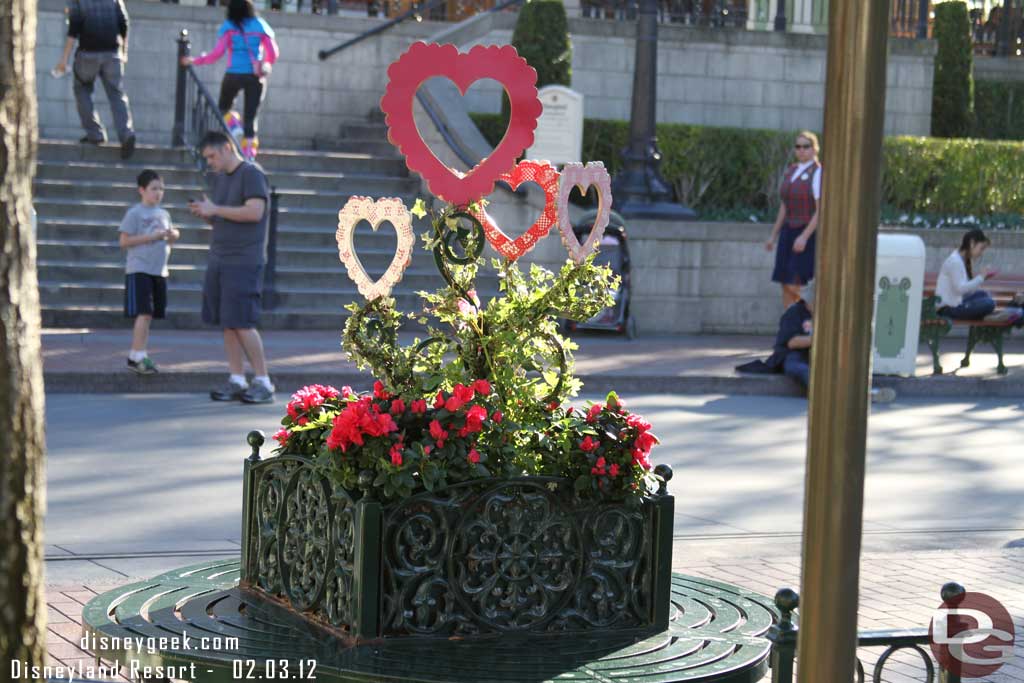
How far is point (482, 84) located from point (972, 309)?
8.62m

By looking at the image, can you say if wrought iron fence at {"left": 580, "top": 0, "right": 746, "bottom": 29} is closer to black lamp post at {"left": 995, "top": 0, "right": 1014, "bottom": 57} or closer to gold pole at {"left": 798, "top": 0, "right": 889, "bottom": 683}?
black lamp post at {"left": 995, "top": 0, "right": 1014, "bottom": 57}

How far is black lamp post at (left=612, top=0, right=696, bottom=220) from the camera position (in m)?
17.6

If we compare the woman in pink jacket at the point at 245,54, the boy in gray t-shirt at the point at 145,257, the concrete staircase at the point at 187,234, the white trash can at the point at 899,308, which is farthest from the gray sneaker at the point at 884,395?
the woman in pink jacket at the point at 245,54

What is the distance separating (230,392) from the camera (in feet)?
38.1

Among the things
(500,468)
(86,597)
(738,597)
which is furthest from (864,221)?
(86,597)

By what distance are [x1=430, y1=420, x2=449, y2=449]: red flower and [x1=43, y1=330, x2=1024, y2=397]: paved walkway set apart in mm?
8073

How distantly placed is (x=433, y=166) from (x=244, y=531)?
4.39ft

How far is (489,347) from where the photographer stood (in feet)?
15.6

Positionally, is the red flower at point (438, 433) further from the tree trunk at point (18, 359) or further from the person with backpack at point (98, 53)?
the person with backpack at point (98, 53)

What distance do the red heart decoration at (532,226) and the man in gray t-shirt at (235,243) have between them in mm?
6036

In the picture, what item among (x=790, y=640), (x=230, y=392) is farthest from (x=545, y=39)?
(x=790, y=640)

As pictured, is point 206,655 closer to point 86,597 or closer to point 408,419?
point 408,419

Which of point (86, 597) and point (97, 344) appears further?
point (97, 344)

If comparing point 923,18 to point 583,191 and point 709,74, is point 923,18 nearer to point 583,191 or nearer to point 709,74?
point 709,74
